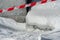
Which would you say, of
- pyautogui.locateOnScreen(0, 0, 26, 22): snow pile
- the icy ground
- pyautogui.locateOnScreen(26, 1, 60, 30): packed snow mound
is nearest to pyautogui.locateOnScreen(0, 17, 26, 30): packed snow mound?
the icy ground

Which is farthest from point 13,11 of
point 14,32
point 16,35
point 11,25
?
point 16,35

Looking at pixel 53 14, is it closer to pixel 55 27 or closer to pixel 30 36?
pixel 55 27

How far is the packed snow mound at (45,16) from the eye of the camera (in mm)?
2420

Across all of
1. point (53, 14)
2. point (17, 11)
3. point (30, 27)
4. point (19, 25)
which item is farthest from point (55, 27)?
point (17, 11)

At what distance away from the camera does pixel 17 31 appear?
8.19 feet

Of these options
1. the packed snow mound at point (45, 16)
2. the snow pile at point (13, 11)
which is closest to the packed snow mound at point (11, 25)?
the packed snow mound at point (45, 16)

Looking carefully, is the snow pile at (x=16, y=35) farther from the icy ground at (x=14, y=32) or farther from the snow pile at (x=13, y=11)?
the snow pile at (x=13, y=11)

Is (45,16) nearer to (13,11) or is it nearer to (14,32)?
(14,32)

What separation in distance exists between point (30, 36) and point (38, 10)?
0.48 meters

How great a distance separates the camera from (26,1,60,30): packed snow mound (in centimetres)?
242

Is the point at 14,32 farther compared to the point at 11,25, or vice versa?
the point at 11,25

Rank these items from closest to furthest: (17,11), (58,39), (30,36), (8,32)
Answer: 1. (58,39)
2. (30,36)
3. (8,32)
4. (17,11)

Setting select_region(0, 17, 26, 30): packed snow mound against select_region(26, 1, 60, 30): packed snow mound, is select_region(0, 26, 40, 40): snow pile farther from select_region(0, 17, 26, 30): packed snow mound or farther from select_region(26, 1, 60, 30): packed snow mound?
select_region(26, 1, 60, 30): packed snow mound

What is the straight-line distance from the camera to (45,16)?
8.23 feet
